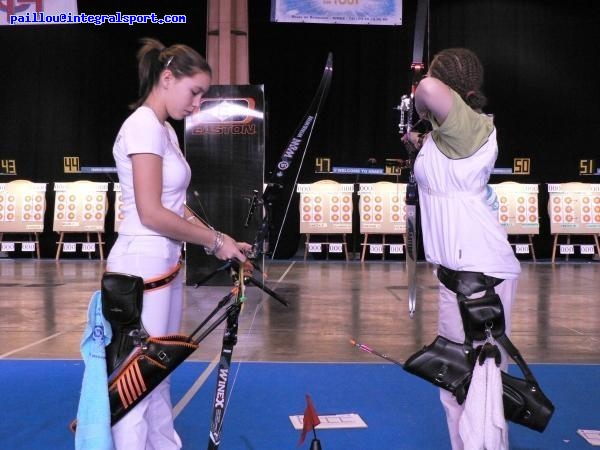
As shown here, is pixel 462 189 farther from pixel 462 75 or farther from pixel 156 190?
pixel 156 190

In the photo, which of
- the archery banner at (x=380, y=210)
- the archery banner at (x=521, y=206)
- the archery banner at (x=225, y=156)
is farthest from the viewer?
the archery banner at (x=380, y=210)

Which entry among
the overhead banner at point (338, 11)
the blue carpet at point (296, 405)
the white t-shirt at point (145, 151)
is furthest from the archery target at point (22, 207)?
the white t-shirt at point (145, 151)

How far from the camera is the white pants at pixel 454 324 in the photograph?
1.79 m

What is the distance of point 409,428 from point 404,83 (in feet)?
28.2

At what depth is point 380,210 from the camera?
10.5 meters

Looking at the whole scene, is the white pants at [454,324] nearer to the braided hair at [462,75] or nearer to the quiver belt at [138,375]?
the braided hair at [462,75]

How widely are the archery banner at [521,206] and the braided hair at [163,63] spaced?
930cm

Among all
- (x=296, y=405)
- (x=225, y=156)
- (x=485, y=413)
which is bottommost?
(x=296, y=405)

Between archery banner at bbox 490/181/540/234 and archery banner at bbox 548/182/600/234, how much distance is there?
0.27 meters

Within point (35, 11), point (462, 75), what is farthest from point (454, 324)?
point (35, 11)

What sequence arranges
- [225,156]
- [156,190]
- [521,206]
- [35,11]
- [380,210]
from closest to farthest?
[156,190]
[225,156]
[35,11]
[521,206]
[380,210]

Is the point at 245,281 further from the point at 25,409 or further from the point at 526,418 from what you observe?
the point at 25,409

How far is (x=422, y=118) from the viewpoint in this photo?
186cm

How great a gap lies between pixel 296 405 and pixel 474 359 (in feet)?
4.19
